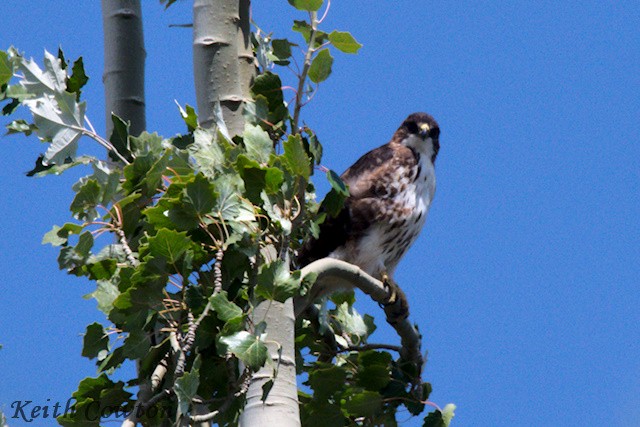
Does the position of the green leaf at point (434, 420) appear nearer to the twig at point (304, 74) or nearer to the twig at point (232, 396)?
the twig at point (232, 396)

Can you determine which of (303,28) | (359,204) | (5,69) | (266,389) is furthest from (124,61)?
(266,389)

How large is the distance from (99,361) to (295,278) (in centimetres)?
79

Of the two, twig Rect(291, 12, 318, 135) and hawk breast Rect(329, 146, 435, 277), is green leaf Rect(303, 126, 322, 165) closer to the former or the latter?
twig Rect(291, 12, 318, 135)

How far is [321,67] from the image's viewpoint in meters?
2.97

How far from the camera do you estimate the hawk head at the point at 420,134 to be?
4.68m

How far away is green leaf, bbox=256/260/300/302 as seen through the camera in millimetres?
2514

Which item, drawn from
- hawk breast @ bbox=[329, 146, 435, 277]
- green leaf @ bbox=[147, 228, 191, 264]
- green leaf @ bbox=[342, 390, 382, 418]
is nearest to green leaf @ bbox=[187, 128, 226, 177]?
green leaf @ bbox=[147, 228, 191, 264]

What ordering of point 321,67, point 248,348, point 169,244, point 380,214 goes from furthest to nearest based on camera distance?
point 380,214
point 321,67
point 169,244
point 248,348

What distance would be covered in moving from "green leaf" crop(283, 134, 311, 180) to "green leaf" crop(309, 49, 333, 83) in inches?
13.0

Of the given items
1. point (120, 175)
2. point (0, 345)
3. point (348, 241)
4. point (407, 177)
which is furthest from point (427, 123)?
point (0, 345)

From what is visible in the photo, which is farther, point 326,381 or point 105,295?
point 326,381

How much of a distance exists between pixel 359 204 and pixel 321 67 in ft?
4.20

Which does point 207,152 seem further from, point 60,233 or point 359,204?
point 359,204

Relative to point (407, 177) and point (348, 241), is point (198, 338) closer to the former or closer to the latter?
point (348, 241)
